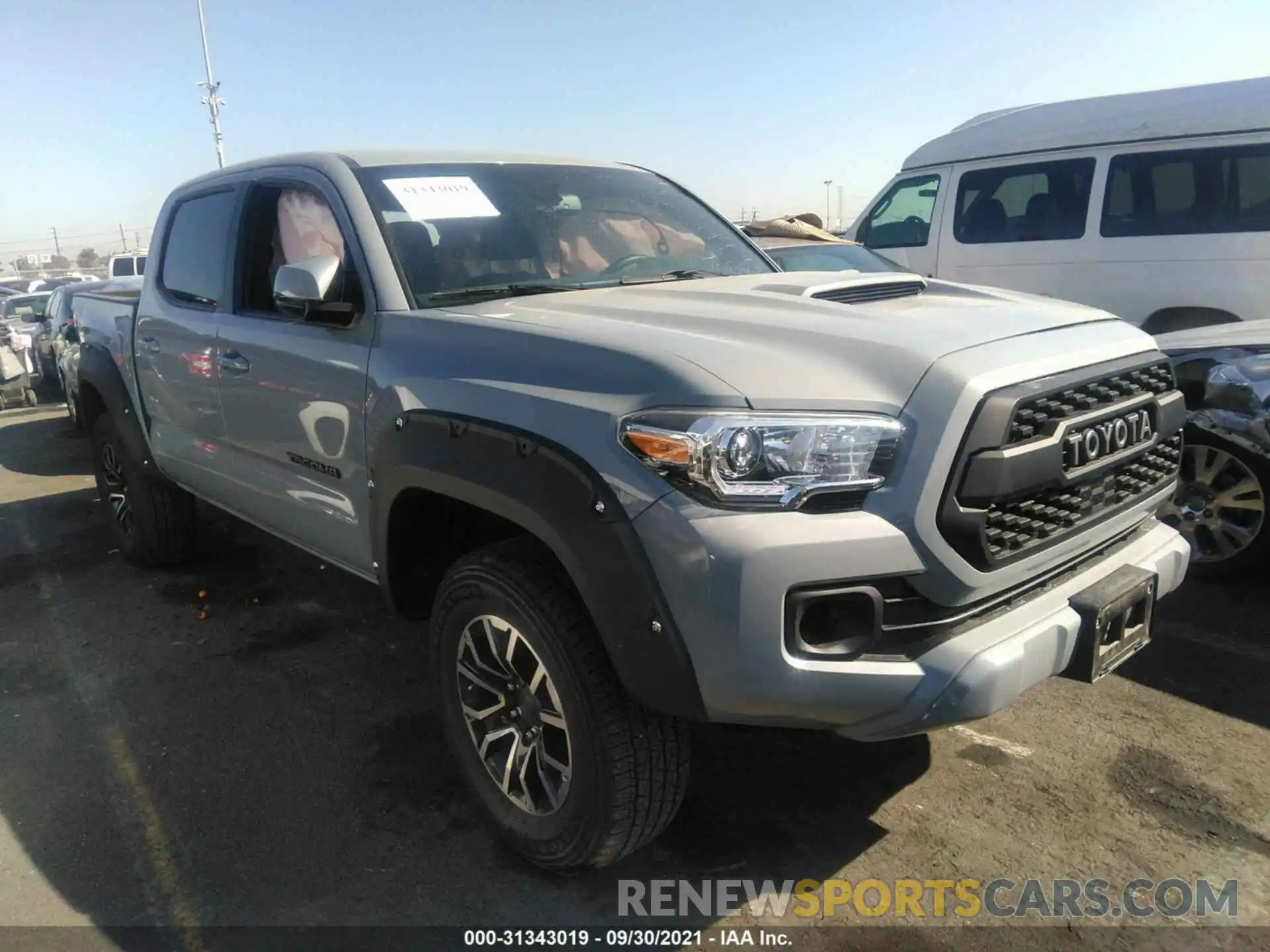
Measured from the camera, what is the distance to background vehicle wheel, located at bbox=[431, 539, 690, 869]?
87.2 inches

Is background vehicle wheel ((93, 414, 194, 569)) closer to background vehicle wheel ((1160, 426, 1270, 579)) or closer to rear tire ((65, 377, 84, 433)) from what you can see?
rear tire ((65, 377, 84, 433))

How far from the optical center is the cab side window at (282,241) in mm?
3018

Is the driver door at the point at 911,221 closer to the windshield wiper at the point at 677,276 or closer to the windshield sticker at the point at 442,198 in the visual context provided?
the windshield wiper at the point at 677,276

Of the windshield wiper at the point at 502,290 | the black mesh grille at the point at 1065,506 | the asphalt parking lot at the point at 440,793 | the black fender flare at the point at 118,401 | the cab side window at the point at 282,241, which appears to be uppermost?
the cab side window at the point at 282,241

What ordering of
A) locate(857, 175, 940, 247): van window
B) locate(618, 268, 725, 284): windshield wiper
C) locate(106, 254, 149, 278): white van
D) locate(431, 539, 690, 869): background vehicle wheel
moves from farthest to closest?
locate(106, 254, 149, 278): white van → locate(857, 175, 940, 247): van window → locate(618, 268, 725, 284): windshield wiper → locate(431, 539, 690, 869): background vehicle wheel

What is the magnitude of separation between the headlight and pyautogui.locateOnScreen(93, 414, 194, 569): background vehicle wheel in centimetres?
370

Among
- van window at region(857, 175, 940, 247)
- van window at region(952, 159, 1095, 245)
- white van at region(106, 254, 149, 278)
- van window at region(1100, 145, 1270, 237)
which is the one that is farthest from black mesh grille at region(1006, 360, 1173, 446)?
white van at region(106, 254, 149, 278)

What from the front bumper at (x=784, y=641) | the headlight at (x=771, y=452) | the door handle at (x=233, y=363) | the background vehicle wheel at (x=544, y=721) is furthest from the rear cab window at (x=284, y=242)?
the front bumper at (x=784, y=641)

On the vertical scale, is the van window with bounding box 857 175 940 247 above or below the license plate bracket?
above

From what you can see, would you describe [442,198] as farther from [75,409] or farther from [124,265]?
[124,265]

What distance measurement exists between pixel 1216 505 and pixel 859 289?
7.74ft

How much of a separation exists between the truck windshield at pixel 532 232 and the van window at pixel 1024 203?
4684mm

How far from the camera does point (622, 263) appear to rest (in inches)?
131

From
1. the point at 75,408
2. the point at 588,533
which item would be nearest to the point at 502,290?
the point at 588,533
